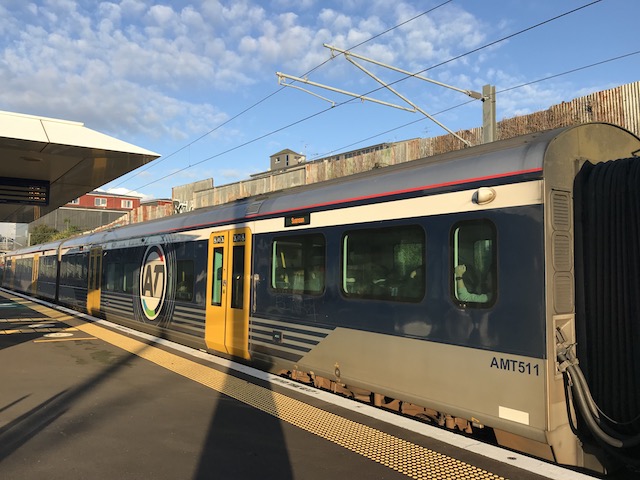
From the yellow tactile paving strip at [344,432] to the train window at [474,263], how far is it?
55.4 inches

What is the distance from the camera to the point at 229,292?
27.4 ft

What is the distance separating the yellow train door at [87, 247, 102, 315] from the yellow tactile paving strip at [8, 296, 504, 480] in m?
8.03

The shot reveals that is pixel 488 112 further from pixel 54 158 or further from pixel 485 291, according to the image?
pixel 54 158

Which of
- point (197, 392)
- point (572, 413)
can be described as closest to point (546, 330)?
point (572, 413)

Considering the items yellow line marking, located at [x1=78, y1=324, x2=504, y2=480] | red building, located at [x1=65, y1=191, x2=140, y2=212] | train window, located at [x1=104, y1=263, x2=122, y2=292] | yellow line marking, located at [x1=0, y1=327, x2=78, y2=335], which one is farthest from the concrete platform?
red building, located at [x1=65, y1=191, x2=140, y2=212]

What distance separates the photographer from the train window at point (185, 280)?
380 inches

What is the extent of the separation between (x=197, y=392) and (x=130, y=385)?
1047 millimetres

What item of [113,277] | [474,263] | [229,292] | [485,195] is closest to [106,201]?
[113,277]

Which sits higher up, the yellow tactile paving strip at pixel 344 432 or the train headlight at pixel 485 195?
the train headlight at pixel 485 195

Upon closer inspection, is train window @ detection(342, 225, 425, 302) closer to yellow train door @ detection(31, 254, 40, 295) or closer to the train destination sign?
the train destination sign

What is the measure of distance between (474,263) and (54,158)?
830 cm

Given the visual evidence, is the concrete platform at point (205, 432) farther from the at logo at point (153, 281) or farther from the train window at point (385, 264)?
the at logo at point (153, 281)

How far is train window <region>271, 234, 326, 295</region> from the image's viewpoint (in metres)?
6.42

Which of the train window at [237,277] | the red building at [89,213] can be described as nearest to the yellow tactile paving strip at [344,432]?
the train window at [237,277]
